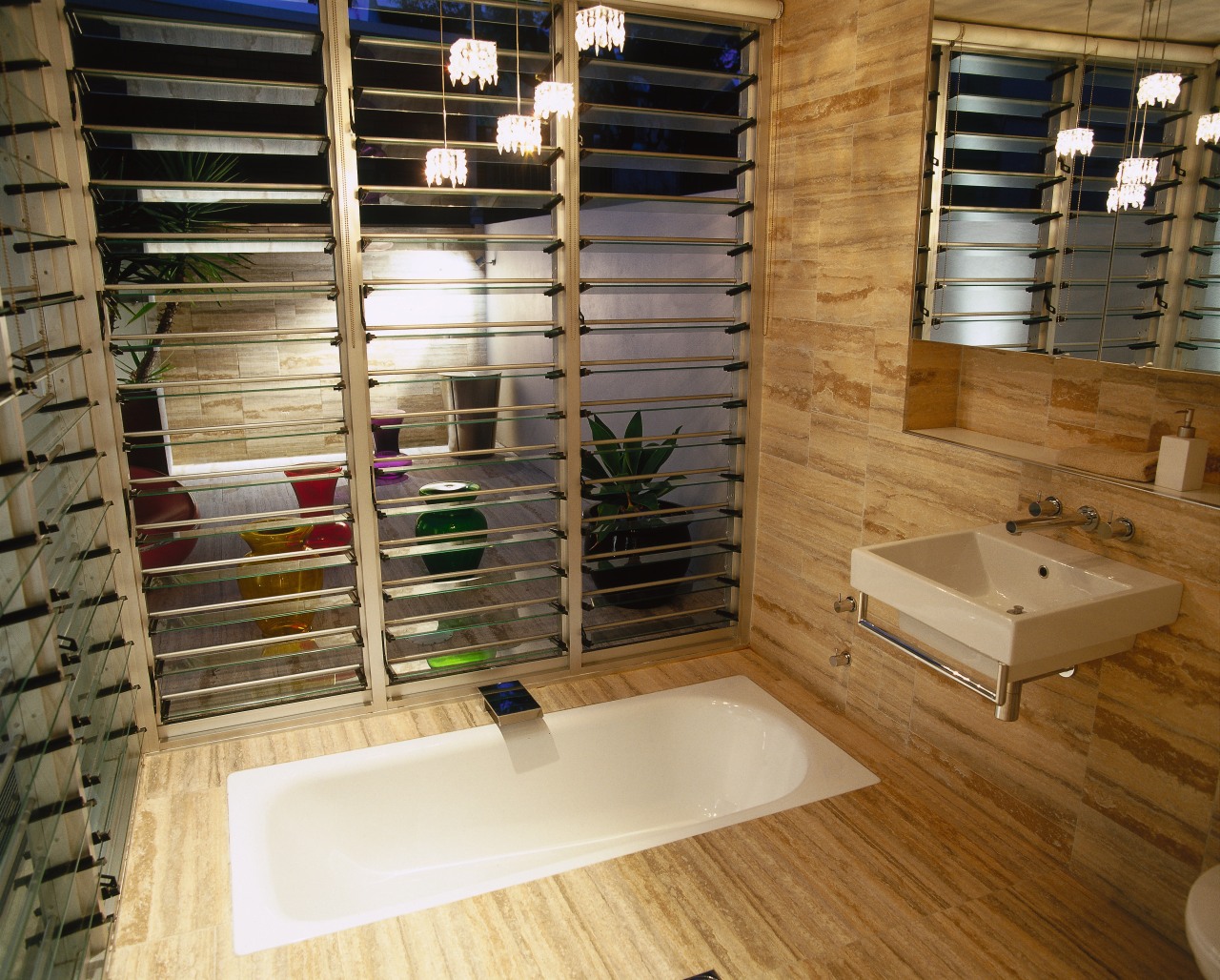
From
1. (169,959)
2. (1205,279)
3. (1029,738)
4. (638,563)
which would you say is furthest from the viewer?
(638,563)

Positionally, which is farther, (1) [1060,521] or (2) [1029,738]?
(2) [1029,738]

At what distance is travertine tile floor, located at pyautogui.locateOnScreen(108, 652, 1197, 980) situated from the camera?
2043 millimetres

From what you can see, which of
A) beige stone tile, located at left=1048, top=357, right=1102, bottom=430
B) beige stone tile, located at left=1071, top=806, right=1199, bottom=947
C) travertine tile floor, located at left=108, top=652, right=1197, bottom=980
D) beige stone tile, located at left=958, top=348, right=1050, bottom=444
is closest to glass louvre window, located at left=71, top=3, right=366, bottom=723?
travertine tile floor, located at left=108, top=652, right=1197, bottom=980

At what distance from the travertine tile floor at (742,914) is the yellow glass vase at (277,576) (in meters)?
0.66

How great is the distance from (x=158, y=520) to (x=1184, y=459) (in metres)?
3.28

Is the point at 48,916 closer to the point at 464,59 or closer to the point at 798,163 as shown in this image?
the point at 464,59

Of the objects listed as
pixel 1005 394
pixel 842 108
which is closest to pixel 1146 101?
pixel 1005 394

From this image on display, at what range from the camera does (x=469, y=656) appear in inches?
132

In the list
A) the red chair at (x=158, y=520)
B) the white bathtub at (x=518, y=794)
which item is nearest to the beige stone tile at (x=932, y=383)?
the white bathtub at (x=518, y=794)

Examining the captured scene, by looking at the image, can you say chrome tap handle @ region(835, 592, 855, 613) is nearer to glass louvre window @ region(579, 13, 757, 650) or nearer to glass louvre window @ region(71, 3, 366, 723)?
glass louvre window @ region(579, 13, 757, 650)

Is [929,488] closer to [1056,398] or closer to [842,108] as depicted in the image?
[1056,398]

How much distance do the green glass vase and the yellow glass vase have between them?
1.27 feet

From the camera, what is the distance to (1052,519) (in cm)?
225

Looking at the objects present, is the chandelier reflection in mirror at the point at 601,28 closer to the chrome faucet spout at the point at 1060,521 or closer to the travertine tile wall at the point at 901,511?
the travertine tile wall at the point at 901,511
